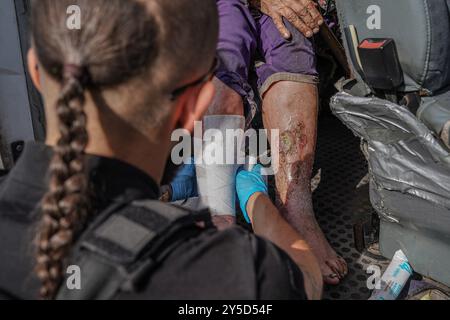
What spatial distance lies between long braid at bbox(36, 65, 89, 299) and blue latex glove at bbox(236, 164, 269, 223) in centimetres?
113

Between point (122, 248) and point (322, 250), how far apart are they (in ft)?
3.83

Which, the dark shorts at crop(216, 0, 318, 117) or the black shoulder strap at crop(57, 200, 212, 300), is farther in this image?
the dark shorts at crop(216, 0, 318, 117)

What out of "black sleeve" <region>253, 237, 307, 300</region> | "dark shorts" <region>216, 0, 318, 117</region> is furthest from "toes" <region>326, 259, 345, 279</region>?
"black sleeve" <region>253, 237, 307, 300</region>

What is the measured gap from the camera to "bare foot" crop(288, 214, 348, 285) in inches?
65.9

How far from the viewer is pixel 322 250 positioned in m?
1.77

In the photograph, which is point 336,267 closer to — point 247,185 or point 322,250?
point 322,250

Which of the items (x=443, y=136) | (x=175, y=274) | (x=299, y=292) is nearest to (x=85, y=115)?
(x=175, y=274)

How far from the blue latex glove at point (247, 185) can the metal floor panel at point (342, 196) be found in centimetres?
32

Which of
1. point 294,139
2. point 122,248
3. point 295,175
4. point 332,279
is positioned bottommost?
point 332,279

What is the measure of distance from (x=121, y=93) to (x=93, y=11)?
0.45 ft

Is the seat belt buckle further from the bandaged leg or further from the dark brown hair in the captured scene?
the dark brown hair

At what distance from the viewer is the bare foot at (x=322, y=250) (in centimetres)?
167

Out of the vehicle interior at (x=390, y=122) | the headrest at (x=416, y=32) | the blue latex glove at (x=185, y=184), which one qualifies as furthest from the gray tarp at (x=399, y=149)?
the blue latex glove at (x=185, y=184)

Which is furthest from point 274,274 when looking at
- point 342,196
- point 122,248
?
point 342,196
